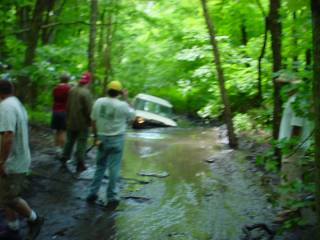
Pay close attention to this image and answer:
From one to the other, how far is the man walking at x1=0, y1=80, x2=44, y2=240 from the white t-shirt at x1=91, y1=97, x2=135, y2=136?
7.18 ft

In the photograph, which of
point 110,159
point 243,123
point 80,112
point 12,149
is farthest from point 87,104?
point 243,123

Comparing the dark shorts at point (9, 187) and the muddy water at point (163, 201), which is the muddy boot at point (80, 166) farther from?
the dark shorts at point (9, 187)

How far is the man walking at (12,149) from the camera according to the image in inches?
222

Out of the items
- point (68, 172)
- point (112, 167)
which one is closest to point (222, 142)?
point (68, 172)

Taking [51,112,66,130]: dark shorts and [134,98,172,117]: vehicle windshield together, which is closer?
[51,112,66,130]: dark shorts

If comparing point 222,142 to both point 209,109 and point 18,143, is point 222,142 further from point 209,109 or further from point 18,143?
point 18,143

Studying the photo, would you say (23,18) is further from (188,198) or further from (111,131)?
(188,198)

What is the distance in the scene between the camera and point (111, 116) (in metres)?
8.02

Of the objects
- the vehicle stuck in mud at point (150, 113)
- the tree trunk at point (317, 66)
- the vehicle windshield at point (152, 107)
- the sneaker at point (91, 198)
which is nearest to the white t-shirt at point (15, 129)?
the sneaker at point (91, 198)

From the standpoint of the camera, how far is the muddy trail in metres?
6.79

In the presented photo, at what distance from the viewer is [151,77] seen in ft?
97.2

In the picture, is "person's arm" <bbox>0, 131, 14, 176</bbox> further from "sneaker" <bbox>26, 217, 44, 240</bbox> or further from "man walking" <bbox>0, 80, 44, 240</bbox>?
"sneaker" <bbox>26, 217, 44, 240</bbox>

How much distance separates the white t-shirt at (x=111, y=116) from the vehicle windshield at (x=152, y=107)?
15.4m

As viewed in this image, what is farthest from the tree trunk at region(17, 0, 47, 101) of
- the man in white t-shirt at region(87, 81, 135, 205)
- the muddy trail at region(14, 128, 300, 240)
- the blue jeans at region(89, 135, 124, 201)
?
the blue jeans at region(89, 135, 124, 201)
